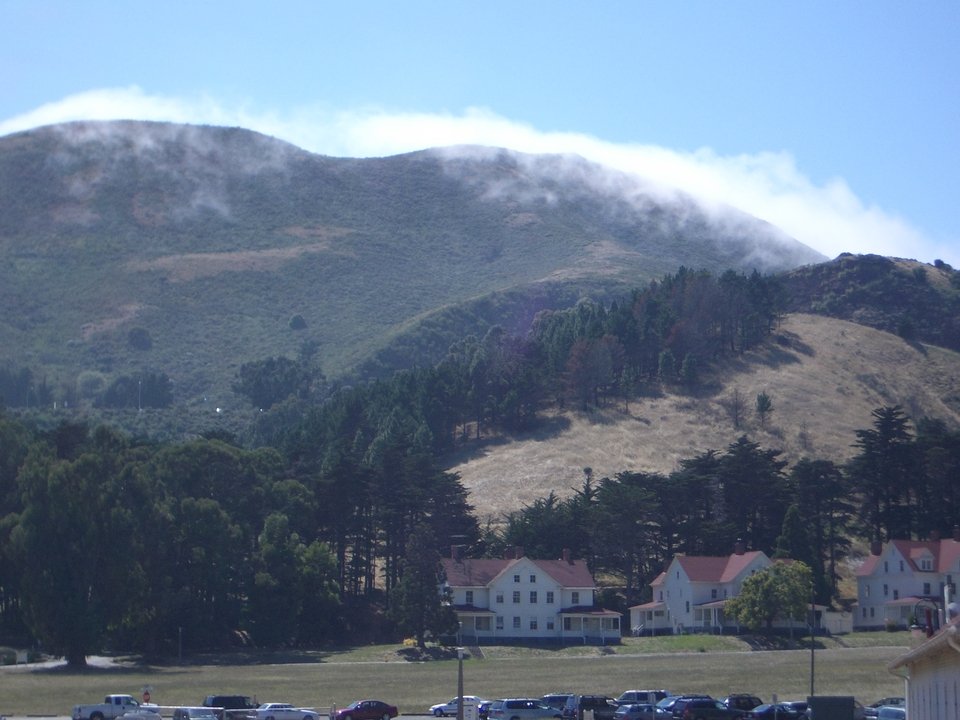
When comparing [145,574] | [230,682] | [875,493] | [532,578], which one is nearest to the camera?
[230,682]

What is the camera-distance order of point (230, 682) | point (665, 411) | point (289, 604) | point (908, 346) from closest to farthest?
point (230, 682)
point (289, 604)
point (665, 411)
point (908, 346)

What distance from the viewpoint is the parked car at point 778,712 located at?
1722 inches

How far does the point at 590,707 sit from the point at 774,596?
34.6 metres

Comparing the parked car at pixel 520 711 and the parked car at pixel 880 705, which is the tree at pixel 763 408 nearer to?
the parked car at pixel 880 705

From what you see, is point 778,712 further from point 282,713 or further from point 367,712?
point 282,713

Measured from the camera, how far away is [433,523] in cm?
9819

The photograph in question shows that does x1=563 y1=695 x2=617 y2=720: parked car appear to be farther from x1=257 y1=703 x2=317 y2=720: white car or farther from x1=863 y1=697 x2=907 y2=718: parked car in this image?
x1=257 y1=703 x2=317 y2=720: white car

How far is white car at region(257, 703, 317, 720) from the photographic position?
47438 mm

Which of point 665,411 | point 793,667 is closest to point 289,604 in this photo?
point 793,667

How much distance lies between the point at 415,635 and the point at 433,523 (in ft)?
56.9

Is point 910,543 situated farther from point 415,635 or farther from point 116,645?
point 116,645

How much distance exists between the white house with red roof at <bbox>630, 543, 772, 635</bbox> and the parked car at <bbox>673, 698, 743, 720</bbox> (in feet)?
135

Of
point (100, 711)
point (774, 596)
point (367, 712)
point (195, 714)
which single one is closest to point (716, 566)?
point (774, 596)

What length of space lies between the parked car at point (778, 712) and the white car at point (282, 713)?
14.8m
